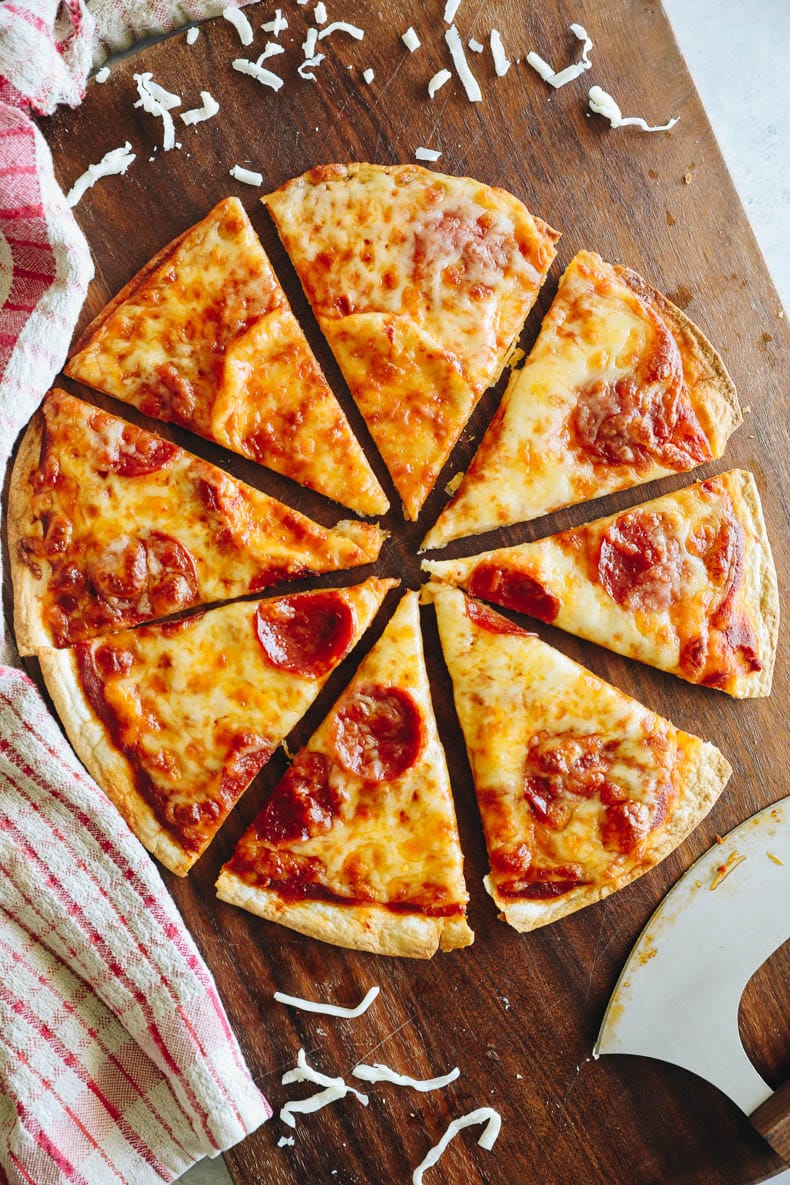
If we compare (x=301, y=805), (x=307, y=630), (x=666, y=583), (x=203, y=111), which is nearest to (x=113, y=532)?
(x=307, y=630)

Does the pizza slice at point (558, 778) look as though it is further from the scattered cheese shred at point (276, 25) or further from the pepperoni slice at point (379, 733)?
the scattered cheese shred at point (276, 25)

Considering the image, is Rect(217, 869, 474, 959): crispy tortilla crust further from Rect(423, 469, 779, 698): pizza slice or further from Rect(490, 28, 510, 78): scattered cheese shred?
Rect(490, 28, 510, 78): scattered cheese shred

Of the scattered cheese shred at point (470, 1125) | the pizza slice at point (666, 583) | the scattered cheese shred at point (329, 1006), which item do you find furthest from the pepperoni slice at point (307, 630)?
the scattered cheese shred at point (470, 1125)

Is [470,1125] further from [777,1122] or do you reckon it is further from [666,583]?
[666,583]

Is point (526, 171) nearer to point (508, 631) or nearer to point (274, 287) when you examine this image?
point (274, 287)

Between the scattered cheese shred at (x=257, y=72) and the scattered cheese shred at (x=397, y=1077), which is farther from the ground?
the scattered cheese shred at (x=257, y=72)

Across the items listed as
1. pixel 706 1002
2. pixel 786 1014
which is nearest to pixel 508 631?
pixel 706 1002
